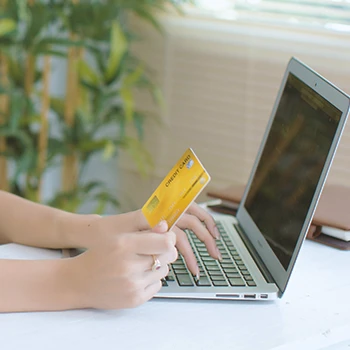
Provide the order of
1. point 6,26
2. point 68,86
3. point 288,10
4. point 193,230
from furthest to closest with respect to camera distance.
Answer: point 68,86
point 288,10
point 6,26
point 193,230

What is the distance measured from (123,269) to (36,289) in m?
0.12

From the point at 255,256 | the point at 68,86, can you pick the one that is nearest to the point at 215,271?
the point at 255,256

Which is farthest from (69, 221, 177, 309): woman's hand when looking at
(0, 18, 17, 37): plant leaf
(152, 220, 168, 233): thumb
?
(0, 18, 17, 37): plant leaf

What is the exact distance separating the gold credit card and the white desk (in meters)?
0.13

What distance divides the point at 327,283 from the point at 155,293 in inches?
12.2

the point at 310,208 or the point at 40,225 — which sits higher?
the point at 310,208

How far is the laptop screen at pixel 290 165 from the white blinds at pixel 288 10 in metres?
1.08

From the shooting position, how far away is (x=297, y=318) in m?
0.96

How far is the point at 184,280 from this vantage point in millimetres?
1028

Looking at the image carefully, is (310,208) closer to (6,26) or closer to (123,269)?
(123,269)

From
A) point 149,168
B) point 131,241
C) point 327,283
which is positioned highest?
point 131,241

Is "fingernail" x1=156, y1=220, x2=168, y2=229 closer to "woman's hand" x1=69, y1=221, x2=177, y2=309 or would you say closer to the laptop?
"woman's hand" x1=69, y1=221, x2=177, y2=309

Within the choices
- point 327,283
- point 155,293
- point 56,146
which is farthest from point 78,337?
point 56,146

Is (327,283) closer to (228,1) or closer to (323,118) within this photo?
(323,118)
